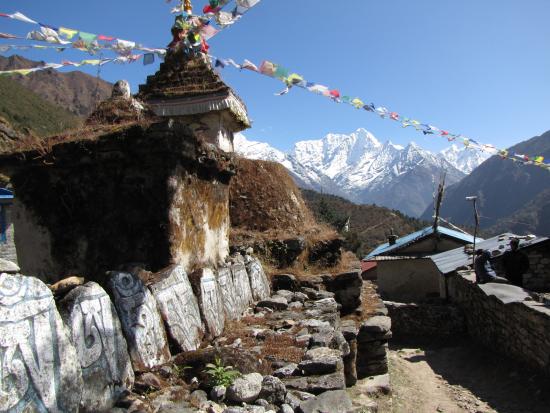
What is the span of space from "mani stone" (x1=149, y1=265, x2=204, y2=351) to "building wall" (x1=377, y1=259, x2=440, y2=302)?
71.9ft

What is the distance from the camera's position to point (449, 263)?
19.6 meters

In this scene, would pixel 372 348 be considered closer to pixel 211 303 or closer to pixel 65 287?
pixel 211 303

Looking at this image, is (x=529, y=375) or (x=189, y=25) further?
(x=529, y=375)

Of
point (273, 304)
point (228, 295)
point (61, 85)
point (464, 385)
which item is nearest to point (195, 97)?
point (273, 304)

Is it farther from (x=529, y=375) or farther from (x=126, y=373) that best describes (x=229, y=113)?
(x=529, y=375)

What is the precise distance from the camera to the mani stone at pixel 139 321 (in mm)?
3363

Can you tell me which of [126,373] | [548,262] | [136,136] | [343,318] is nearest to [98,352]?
[126,373]

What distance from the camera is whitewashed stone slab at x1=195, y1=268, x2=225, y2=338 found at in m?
4.61

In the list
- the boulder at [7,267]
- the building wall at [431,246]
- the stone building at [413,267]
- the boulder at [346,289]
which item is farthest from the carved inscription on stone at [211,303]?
the building wall at [431,246]

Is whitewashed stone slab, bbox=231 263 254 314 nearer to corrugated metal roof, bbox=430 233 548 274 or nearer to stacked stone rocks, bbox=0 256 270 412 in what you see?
stacked stone rocks, bbox=0 256 270 412

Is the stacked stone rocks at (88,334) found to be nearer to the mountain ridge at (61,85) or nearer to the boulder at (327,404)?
the boulder at (327,404)

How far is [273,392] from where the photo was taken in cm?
336

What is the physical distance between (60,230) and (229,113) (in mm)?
5830

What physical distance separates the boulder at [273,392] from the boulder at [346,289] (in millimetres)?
5013
